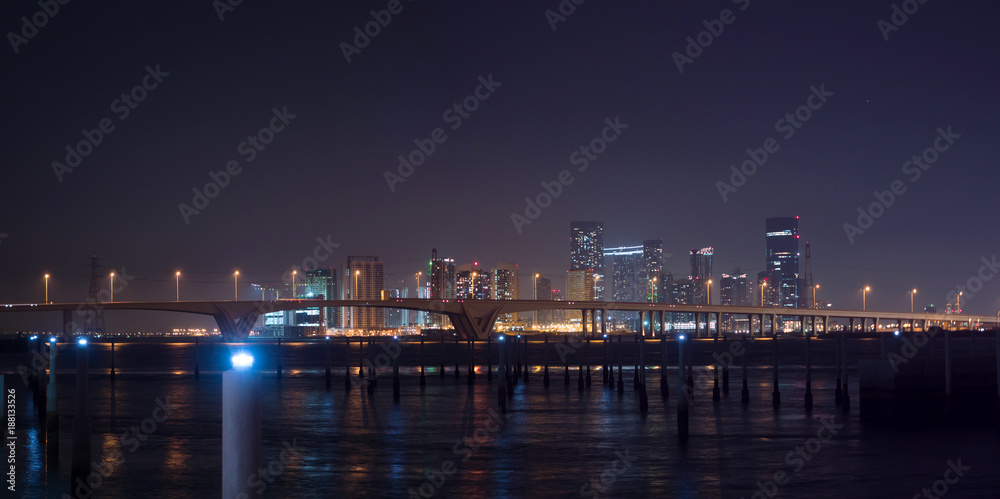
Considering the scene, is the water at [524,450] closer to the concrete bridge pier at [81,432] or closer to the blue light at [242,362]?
the concrete bridge pier at [81,432]

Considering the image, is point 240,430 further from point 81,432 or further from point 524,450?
point 524,450

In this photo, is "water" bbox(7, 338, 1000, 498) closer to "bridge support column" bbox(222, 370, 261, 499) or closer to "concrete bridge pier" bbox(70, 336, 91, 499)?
"concrete bridge pier" bbox(70, 336, 91, 499)

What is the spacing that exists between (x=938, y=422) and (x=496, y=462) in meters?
14.9

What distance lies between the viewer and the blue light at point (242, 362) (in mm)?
6084

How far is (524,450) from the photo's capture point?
24.0 meters

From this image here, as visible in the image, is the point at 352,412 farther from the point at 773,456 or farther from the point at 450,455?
the point at 773,456

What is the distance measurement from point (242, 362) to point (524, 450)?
1853 centimetres

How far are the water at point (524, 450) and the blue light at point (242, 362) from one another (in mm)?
7131

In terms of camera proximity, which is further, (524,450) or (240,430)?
(524,450)

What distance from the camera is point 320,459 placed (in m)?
22.6

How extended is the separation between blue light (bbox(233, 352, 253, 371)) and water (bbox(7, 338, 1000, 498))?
7.13 m

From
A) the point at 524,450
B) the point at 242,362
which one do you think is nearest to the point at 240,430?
the point at 242,362

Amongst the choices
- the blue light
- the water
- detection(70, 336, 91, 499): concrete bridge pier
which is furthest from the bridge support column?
detection(70, 336, 91, 499): concrete bridge pier

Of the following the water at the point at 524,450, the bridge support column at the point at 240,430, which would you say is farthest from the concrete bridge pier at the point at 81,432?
the bridge support column at the point at 240,430
